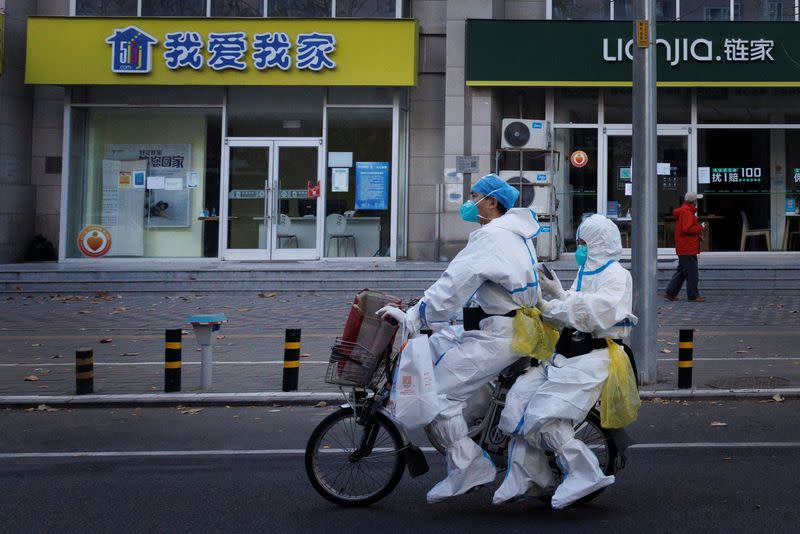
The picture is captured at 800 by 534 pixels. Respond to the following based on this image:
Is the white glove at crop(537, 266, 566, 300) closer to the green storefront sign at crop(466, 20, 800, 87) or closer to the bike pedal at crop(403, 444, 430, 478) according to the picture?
the bike pedal at crop(403, 444, 430, 478)

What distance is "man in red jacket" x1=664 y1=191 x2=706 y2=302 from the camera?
16891 millimetres

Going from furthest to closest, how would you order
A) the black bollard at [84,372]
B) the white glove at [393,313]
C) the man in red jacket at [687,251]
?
the man in red jacket at [687,251] < the black bollard at [84,372] < the white glove at [393,313]

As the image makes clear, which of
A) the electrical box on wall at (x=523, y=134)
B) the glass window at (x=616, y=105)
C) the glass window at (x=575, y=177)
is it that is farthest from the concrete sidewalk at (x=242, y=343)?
the glass window at (x=616, y=105)

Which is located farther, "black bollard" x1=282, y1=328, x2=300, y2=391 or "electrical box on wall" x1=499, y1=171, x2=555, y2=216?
"electrical box on wall" x1=499, y1=171, x2=555, y2=216

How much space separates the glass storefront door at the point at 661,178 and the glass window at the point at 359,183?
A: 476 centimetres

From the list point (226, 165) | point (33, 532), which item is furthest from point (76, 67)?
point (33, 532)

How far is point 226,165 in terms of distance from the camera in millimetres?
21812

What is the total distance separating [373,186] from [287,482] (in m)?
15.4

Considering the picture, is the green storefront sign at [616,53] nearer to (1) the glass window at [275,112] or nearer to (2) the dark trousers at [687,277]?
(1) the glass window at [275,112]

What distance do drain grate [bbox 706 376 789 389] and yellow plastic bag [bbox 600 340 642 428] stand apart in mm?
4483

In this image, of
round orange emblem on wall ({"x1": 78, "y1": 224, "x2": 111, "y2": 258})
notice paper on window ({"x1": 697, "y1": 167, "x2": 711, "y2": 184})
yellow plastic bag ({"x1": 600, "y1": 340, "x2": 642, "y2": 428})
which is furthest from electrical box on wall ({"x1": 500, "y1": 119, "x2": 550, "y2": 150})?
yellow plastic bag ({"x1": 600, "y1": 340, "x2": 642, "y2": 428})

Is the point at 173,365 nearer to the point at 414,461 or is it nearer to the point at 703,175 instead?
the point at 414,461

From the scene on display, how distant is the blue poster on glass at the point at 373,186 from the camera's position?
21656 millimetres

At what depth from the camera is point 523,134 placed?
21.3 metres
